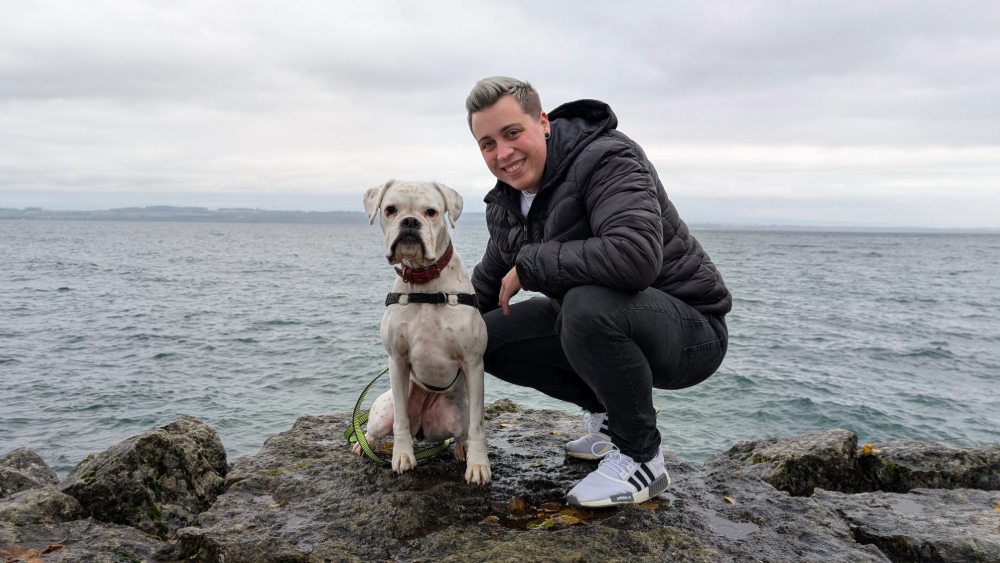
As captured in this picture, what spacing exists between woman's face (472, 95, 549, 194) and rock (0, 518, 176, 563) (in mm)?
2934

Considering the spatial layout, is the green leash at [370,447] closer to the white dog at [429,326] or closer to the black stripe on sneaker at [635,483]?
the white dog at [429,326]

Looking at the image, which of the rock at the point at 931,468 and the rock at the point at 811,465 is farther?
the rock at the point at 931,468

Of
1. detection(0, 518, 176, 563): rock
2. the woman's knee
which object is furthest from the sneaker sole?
detection(0, 518, 176, 563): rock

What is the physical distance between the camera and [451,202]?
4402 mm

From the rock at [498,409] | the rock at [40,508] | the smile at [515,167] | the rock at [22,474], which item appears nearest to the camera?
the rock at [40,508]

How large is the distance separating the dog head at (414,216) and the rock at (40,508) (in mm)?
2480

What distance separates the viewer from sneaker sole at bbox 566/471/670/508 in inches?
139

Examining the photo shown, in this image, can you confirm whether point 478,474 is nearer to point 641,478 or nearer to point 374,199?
point 641,478

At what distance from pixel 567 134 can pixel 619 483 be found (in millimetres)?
2253

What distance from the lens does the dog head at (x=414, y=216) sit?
12.8 feet

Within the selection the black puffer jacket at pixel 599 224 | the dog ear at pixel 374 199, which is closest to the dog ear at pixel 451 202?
the black puffer jacket at pixel 599 224

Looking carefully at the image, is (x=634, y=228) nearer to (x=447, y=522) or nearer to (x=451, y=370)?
(x=451, y=370)

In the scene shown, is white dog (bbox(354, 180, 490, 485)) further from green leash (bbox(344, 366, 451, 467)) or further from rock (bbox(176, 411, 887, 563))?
rock (bbox(176, 411, 887, 563))

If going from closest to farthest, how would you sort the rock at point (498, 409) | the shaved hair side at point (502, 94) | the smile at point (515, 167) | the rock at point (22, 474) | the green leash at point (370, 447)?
1. the shaved hair side at point (502, 94)
2. the smile at point (515, 167)
3. the green leash at point (370, 447)
4. the rock at point (22, 474)
5. the rock at point (498, 409)
